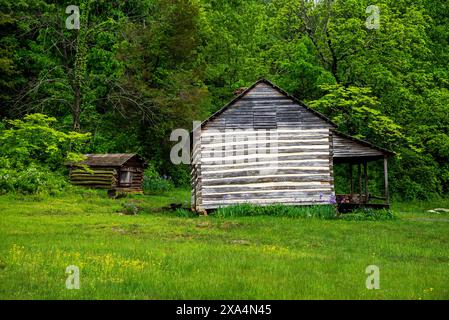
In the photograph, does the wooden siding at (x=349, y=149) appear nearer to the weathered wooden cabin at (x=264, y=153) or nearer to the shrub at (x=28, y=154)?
the weathered wooden cabin at (x=264, y=153)

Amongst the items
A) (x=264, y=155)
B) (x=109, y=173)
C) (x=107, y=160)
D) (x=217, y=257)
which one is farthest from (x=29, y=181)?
(x=217, y=257)

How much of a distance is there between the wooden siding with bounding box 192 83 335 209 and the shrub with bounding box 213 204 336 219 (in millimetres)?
780

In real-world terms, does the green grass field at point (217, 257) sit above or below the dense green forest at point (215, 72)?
below

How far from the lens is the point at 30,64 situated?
150 ft

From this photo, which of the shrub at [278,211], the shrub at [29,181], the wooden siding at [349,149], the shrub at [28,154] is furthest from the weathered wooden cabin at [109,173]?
the wooden siding at [349,149]

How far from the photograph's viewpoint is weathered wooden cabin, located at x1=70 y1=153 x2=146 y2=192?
34.3 meters

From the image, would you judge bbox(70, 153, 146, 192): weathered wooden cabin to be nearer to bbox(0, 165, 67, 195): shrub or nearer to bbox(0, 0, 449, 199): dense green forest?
bbox(0, 0, 449, 199): dense green forest

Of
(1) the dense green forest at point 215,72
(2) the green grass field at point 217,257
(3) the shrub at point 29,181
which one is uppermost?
(1) the dense green forest at point 215,72

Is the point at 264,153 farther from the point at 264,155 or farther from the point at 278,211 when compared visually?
the point at 278,211

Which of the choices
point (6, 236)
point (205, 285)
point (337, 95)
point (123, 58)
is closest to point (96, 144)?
point (123, 58)

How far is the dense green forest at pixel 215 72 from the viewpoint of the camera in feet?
119

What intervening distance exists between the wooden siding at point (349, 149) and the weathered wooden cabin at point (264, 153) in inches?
44.5

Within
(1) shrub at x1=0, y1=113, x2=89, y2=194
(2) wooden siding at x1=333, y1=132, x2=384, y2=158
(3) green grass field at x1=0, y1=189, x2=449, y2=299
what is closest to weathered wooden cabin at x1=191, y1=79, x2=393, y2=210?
(2) wooden siding at x1=333, y1=132, x2=384, y2=158

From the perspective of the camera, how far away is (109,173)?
3438 cm
